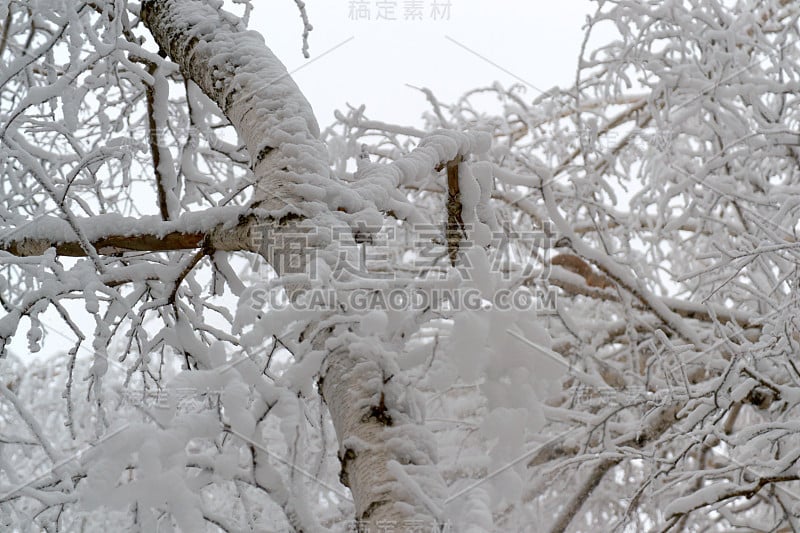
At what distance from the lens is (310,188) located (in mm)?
1479

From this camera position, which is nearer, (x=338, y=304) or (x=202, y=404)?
(x=338, y=304)

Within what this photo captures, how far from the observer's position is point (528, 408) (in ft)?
3.66

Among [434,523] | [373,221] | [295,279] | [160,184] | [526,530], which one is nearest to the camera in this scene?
[434,523]

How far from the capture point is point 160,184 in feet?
7.04

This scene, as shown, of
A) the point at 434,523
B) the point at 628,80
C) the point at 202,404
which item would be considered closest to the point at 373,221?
the point at 434,523

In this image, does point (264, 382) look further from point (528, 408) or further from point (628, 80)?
point (628, 80)

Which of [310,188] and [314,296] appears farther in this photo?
[310,188]

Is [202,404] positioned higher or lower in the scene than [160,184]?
lower

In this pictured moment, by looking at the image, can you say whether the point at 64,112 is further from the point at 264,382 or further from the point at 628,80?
the point at 628,80

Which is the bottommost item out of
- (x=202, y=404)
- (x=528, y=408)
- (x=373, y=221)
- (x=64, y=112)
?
(x=202, y=404)

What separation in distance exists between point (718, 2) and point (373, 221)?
2941 millimetres

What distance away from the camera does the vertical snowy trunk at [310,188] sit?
3.55 feet

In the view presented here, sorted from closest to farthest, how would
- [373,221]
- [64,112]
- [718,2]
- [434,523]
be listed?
[434,523], [373,221], [64,112], [718,2]

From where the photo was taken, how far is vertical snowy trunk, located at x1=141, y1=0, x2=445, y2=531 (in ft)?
3.55
